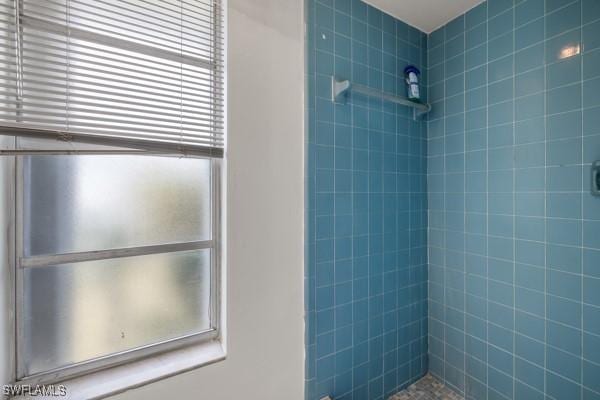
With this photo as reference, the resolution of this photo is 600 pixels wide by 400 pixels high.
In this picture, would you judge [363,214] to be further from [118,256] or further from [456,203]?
[118,256]

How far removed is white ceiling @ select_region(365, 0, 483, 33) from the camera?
1.32 m

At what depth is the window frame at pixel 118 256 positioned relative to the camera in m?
0.80

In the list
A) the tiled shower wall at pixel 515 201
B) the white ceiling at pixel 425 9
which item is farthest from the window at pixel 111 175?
the tiled shower wall at pixel 515 201

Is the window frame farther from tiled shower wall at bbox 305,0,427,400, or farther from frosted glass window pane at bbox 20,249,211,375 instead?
tiled shower wall at bbox 305,0,427,400

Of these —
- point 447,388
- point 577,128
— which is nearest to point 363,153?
point 577,128

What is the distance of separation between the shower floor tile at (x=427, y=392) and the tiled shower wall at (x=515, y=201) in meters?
0.05

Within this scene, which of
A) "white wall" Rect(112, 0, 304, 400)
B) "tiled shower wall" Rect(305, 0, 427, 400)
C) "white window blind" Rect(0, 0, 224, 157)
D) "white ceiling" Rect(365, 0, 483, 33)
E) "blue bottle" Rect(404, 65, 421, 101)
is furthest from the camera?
A: "blue bottle" Rect(404, 65, 421, 101)

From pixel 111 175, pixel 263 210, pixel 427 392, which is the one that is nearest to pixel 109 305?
pixel 111 175

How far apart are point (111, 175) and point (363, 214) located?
41.7 inches

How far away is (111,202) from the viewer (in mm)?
917

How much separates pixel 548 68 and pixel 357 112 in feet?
2.61

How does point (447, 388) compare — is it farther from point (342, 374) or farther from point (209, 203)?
point (209, 203)

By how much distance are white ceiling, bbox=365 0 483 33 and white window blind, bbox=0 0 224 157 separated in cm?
88
